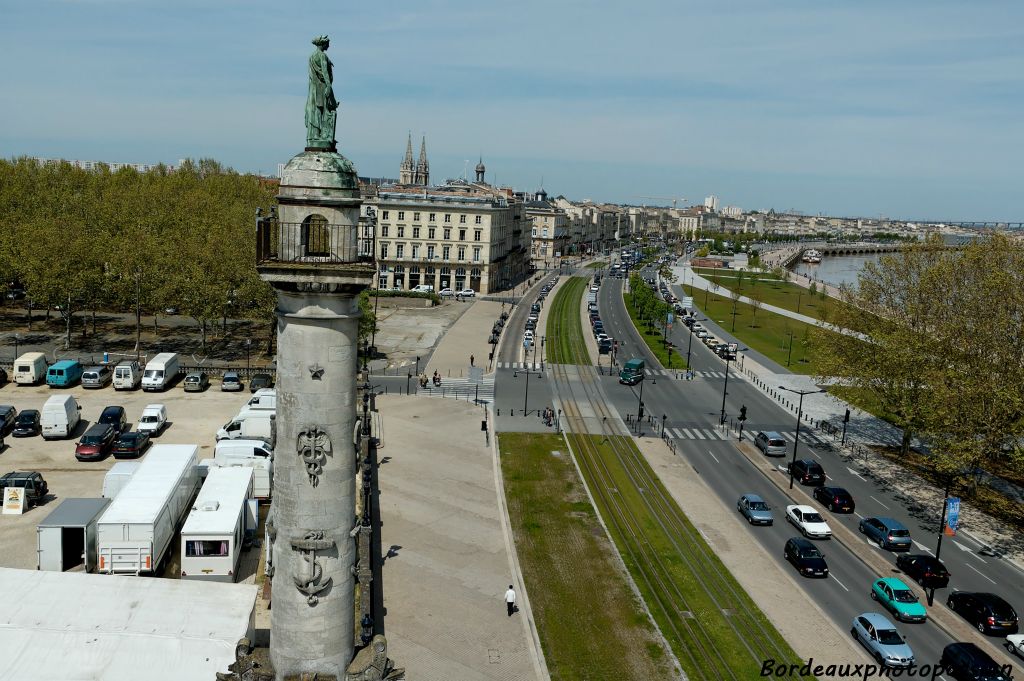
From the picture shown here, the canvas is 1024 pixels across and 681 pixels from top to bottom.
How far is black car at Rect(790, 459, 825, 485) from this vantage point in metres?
44.8

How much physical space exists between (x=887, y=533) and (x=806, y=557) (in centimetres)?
596

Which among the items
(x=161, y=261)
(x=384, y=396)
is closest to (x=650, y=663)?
(x=384, y=396)

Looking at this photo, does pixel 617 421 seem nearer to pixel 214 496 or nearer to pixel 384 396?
pixel 384 396

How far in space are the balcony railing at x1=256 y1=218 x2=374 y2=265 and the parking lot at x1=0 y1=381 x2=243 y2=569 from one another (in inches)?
921

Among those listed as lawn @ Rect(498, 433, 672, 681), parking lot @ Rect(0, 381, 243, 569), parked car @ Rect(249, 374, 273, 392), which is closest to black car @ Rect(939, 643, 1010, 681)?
lawn @ Rect(498, 433, 672, 681)

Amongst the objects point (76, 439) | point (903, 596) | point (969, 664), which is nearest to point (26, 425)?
point (76, 439)

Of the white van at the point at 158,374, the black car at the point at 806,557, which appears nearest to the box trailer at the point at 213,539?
the black car at the point at 806,557

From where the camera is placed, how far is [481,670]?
2481 cm

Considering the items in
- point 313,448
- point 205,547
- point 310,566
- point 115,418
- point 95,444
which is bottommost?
point 95,444

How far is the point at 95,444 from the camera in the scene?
4172 centimetres

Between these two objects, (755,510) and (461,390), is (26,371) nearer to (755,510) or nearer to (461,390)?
(461,390)

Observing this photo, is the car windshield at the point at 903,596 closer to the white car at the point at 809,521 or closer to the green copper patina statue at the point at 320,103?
the white car at the point at 809,521

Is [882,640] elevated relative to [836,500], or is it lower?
→ lower

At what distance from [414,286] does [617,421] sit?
75703 mm
